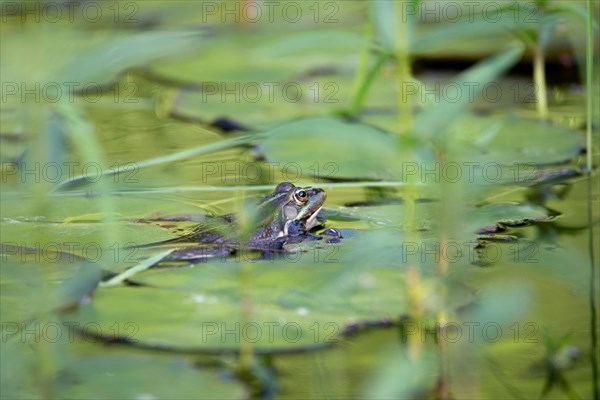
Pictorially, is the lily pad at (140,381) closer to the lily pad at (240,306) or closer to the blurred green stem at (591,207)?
the lily pad at (240,306)

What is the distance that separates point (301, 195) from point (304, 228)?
4.3 inches

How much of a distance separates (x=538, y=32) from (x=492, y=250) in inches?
58.2

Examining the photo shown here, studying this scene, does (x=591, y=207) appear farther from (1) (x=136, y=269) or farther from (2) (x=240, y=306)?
(1) (x=136, y=269)

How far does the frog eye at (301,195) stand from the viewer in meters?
3.02

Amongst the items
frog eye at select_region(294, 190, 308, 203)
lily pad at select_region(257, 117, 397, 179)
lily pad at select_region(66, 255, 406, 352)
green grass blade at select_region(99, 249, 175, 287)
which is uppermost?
lily pad at select_region(257, 117, 397, 179)

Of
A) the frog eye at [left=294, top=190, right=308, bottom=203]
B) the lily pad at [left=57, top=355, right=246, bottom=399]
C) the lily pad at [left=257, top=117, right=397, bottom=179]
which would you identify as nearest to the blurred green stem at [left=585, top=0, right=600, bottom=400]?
the lily pad at [left=257, top=117, right=397, bottom=179]

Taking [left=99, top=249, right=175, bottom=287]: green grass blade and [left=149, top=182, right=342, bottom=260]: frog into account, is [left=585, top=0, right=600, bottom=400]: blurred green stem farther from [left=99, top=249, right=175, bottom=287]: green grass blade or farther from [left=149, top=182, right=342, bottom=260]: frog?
[left=99, top=249, right=175, bottom=287]: green grass blade

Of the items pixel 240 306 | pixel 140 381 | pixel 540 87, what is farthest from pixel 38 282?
pixel 540 87

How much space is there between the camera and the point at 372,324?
7.28ft

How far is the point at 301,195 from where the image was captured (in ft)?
9.93

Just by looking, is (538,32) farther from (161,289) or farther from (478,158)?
(161,289)

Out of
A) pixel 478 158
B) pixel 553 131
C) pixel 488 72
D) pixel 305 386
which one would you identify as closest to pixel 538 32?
pixel 553 131

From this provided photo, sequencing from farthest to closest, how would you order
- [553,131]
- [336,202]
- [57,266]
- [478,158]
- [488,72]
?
[553,131]
[478,158]
[336,202]
[57,266]
[488,72]

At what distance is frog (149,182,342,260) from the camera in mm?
2807
